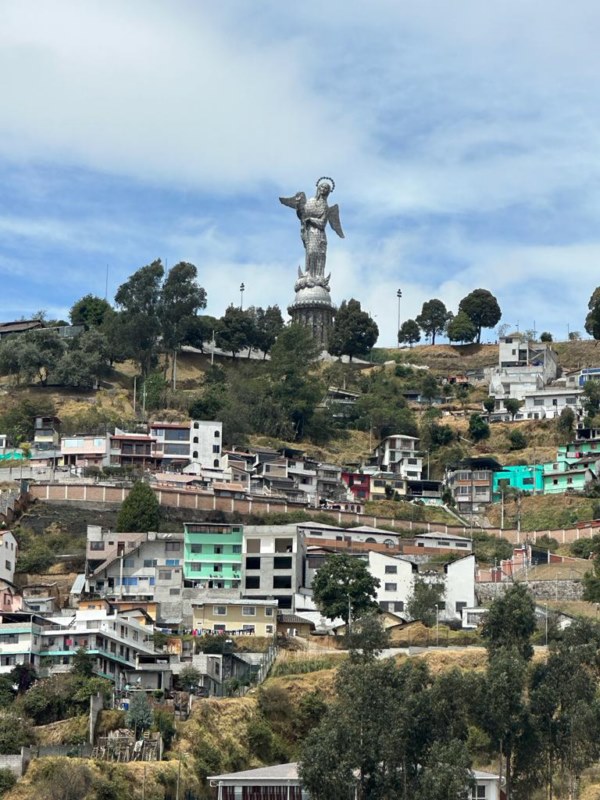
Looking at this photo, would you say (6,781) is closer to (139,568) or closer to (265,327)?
(139,568)

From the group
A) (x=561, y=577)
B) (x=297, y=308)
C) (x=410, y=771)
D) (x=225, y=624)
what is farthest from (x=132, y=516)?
(x=297, y=308)

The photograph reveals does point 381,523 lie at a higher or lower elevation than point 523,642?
higher

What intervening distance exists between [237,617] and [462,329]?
64.3 metres

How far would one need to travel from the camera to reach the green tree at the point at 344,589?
250 feet

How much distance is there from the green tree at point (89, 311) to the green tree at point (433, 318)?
2602cm

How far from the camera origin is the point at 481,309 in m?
138

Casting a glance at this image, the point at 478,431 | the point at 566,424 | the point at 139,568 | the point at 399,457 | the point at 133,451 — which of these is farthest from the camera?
the point at 478,431

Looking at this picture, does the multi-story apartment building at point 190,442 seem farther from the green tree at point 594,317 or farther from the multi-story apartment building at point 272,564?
the green tree at point 594,317

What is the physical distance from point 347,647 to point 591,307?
6317 cm

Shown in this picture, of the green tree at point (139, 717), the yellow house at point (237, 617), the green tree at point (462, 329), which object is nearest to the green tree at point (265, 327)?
the green tree at point (462, 329)

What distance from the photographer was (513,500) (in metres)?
103

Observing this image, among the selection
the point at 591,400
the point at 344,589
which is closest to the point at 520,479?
the point at 591,400

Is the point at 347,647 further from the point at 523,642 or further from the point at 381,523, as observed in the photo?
the point at 381,523

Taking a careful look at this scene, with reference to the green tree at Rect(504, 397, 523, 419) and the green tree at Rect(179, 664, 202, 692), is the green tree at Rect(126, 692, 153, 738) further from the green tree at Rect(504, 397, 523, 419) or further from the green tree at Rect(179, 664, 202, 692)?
the green tree at Rect(504, 397, 523, 419)
